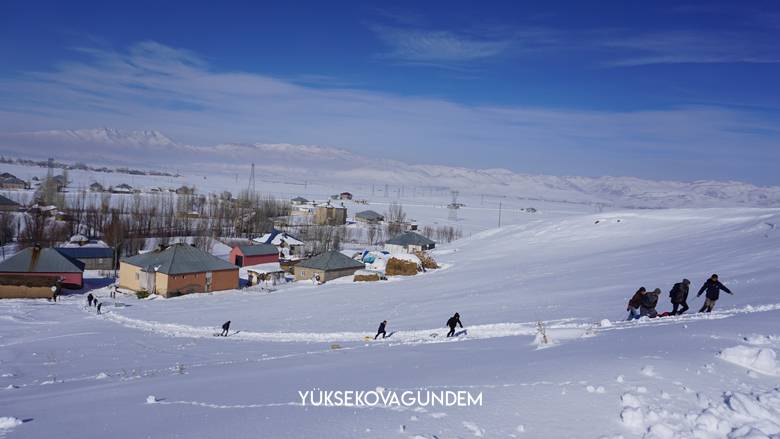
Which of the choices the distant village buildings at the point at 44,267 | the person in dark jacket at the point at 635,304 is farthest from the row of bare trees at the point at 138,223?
the person in dark jacket at the point at 635,304

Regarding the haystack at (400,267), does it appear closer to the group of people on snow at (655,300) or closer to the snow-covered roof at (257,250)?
the snow-covered roof at (257,250)

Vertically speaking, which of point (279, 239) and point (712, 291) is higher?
point (712, 291)

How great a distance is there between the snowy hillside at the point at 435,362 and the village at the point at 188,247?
319 inches

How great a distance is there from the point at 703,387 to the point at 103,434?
732 centimetres

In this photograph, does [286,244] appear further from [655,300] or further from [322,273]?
[655,300]

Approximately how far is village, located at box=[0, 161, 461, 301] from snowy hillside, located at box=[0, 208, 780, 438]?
8115 mm

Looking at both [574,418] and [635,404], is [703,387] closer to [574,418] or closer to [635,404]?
[635,404]

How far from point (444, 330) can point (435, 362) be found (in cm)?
691

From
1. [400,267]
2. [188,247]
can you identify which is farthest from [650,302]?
[188,247]

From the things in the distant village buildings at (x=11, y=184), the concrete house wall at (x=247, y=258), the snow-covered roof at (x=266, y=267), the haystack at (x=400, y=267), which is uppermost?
the distant village buildings at (x=11, y=184)

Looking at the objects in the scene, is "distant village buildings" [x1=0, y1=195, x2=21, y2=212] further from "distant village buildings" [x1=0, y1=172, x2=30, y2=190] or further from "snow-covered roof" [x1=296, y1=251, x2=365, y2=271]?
"snow-covered roof" [x1=296, y1=251, x2=365, y2=271]

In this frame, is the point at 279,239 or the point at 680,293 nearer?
the point at 680,293

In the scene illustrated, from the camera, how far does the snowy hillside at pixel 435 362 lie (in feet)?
18.3

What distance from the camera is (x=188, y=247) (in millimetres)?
35688
